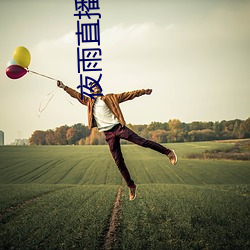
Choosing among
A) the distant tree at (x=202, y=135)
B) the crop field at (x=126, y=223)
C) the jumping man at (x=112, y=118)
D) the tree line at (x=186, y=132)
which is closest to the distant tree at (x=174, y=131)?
the tree line at (x=186, y=132)

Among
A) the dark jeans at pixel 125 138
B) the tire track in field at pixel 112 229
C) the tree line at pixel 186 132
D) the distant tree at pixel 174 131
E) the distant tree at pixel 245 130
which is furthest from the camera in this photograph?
the distant tree at pixel 245 130

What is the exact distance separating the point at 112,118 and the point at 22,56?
2292 millimetres

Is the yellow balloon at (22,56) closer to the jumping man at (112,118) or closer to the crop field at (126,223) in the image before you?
the jumping man at (112,118)

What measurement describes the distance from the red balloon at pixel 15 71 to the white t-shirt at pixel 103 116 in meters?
1.76

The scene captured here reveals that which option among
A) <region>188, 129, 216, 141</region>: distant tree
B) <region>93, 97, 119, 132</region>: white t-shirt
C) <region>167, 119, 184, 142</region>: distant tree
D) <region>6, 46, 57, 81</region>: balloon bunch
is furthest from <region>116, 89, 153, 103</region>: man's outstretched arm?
<region>188, 129, 216, 141</region>: distant tree

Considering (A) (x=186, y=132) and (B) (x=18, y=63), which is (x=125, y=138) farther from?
(A) (x=186, y=132)

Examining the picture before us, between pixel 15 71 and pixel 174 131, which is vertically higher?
pixel 15 71

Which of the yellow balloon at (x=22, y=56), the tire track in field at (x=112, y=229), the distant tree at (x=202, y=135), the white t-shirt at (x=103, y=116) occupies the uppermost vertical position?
the yellow balloon at (x=22, y=56)

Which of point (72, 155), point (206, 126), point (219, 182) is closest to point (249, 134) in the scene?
point (206, 126)

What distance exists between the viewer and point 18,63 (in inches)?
231

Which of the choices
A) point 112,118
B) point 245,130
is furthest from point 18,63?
point 245,130

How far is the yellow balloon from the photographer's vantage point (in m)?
5.87

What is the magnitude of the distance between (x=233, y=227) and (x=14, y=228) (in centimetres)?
513

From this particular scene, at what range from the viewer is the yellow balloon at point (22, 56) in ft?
19.2
